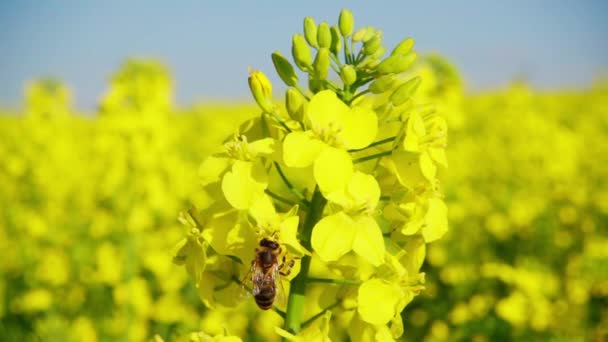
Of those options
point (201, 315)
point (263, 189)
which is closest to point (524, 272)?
point (201, 315)

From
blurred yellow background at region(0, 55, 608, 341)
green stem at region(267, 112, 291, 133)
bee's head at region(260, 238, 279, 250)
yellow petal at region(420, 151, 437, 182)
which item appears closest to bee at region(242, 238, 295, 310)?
bee's head at region(260, 238, 279, 250)

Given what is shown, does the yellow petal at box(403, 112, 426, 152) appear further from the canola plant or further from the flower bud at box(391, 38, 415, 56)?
the flower bud at box(391, 38, 415, 56)

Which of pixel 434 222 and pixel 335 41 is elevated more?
pixel 335 41

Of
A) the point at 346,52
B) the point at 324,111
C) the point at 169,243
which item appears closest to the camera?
the point at 324,111

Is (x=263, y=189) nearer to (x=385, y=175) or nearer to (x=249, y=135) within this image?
(x=249, y=135)

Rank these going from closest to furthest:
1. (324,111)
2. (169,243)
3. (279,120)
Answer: (324,111), (279,120), (169,243)

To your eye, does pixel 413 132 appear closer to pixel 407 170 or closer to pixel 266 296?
pixel 407 170

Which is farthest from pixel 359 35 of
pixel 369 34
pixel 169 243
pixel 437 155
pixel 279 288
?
pixel 169 243

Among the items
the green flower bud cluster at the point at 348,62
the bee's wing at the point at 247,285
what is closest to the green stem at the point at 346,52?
the green flower bud cluster at the point at 348,62
